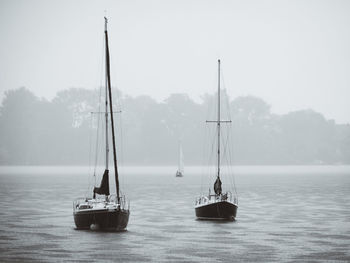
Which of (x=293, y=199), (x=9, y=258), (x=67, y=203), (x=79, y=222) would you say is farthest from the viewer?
(x=293, y=199)

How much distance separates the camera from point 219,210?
60406 millimetres

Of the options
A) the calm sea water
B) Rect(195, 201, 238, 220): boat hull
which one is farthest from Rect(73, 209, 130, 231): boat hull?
Rect(195, 201, 238, 220): boat hull

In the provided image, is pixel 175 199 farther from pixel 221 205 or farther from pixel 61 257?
pixel 61 257

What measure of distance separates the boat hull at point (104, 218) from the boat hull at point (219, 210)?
973cm

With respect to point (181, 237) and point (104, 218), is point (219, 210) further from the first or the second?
point (104, 218)

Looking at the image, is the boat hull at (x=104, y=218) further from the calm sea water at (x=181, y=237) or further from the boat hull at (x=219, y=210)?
the boat hull at (x=219, y=210)

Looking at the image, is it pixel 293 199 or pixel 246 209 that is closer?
pixel 246 209

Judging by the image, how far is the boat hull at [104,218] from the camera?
170 feet

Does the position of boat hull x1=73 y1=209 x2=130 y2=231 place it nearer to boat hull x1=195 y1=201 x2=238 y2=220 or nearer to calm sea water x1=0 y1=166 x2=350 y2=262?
calm sea water x1=0 y1=166 x2=350 y2=262

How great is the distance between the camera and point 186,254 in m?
43.6

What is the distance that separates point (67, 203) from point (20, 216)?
18.3m

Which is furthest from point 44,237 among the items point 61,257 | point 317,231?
point 317,231

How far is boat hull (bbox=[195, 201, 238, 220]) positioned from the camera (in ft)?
198

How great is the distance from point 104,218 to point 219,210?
12.1m
